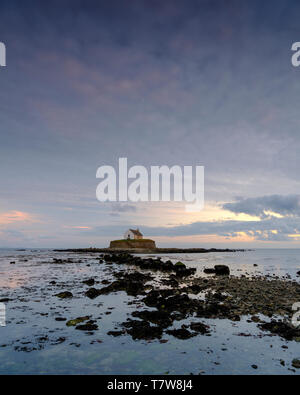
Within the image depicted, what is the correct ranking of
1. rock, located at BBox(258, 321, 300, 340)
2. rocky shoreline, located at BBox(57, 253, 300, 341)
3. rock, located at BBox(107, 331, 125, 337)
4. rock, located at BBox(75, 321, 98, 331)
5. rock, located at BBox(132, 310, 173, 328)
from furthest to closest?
rock, located at BBox(132, 310, 173, 328) → rock, located at BBox(75, 321, 98, 331) → rocky shoreline, located at BBox(57, 253, 300, 341) → rock, located at BBox(107, 331, 125, 337) → rock, located at BBox(258, 321, 300, 340)

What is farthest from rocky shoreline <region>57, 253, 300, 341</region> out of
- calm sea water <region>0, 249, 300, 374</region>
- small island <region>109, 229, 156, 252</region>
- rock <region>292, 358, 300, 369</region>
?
small island <region>109, 229, 156, 252</region>

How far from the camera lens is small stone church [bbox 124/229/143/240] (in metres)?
120

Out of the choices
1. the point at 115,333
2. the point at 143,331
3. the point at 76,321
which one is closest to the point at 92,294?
the point at 76,321

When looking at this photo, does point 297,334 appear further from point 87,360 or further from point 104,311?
Result: point 104,311

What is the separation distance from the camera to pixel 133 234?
394ft

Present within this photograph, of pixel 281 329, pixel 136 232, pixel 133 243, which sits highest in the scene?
pixel 136 232

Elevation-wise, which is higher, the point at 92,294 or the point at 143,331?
the point at 143,331

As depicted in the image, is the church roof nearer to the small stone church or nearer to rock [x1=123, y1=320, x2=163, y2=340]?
the small stone church

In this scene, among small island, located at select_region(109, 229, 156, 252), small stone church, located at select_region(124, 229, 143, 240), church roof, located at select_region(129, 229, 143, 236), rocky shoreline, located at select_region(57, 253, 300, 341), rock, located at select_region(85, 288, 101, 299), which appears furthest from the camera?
church roof, located at select_region(129, 229, 143, 236)

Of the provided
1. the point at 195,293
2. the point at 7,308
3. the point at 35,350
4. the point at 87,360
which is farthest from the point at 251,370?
the point at 7,308

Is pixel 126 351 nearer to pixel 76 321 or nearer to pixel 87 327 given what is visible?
pixel 87 327

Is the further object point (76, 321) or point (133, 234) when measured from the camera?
point (133, 234)

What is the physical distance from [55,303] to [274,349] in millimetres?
12755
